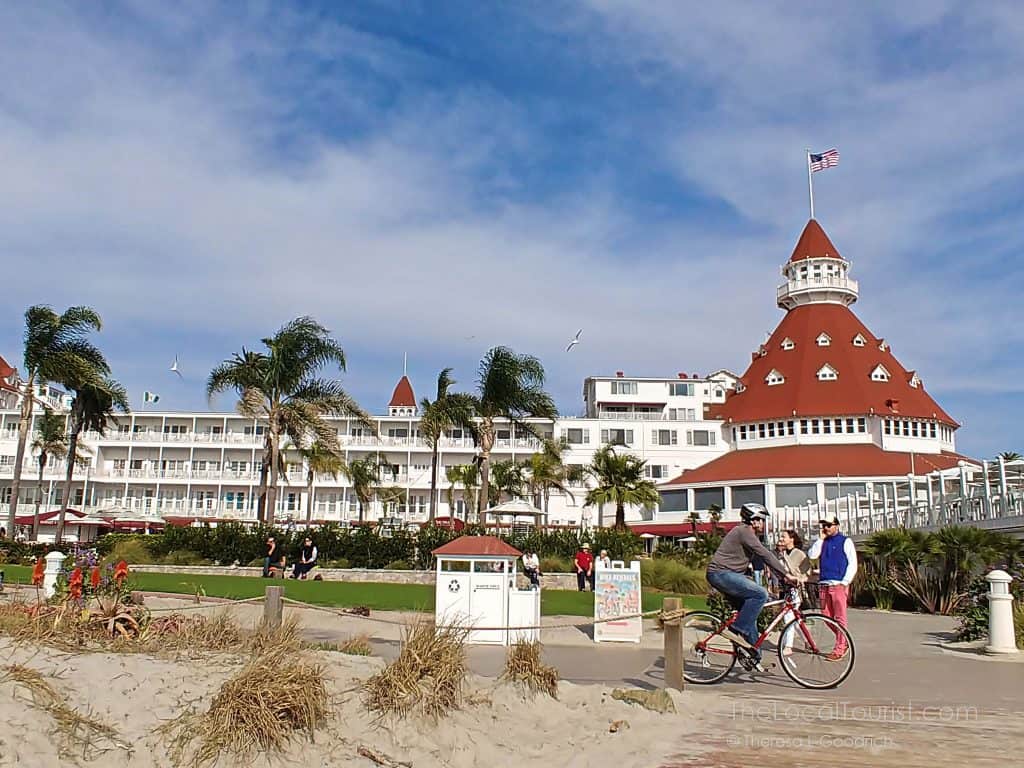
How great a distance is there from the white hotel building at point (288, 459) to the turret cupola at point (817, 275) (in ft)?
37.6

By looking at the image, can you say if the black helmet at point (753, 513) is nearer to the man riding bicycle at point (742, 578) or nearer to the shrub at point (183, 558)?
the man riding bicycle at point (742, 578)

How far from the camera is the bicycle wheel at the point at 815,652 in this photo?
9.43 metres

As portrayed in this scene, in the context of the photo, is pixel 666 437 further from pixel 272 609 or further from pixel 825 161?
pixel 272 609

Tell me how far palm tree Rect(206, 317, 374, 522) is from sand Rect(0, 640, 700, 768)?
26682 mm

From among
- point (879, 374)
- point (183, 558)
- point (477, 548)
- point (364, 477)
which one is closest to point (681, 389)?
point (879, 374)

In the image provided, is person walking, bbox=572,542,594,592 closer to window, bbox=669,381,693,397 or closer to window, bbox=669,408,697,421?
window, bbox=669,408,697,421

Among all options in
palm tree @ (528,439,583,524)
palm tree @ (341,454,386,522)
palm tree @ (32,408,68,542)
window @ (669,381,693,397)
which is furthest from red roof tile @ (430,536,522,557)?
window @ (669,381,693,397)

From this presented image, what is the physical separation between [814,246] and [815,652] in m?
65.0

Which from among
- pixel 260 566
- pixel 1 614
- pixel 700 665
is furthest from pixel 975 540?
pixel 260 566

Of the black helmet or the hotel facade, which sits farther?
the hotel facade

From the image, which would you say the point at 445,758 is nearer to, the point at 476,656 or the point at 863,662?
the point at 476,656

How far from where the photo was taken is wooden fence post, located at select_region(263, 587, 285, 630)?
29.5 ft

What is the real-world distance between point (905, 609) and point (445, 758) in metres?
19.8

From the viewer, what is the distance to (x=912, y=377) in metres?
67.2
